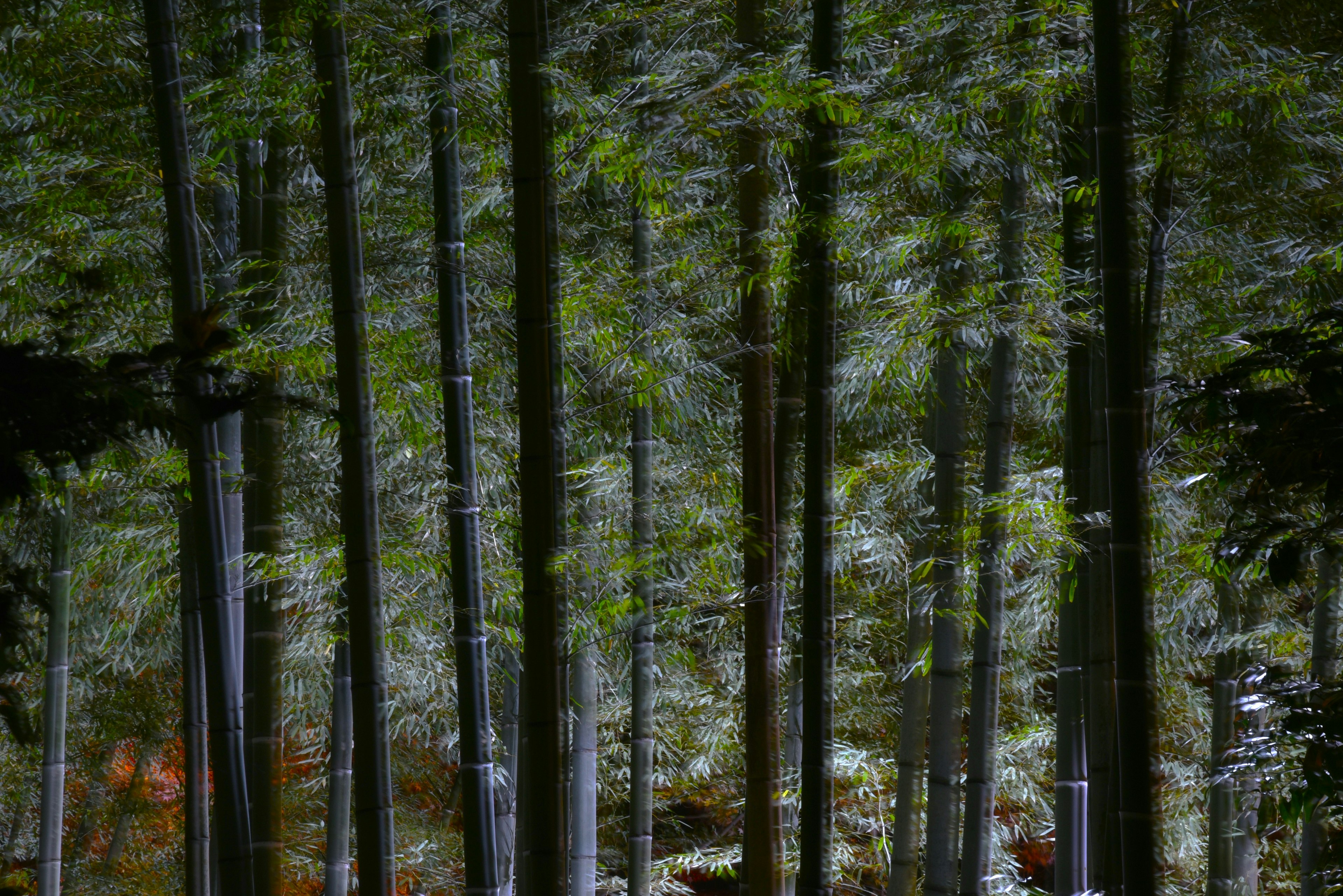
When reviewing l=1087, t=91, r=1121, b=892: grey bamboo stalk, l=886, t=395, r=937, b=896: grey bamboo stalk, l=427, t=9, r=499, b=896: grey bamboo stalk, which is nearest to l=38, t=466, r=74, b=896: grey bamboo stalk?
l=427, t=9, r=499, b=896: grey bamboo stalk

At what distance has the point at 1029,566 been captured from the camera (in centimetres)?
626

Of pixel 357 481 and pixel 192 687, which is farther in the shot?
pixel 192 687

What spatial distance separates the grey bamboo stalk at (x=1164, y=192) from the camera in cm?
295

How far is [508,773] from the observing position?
6.23 m

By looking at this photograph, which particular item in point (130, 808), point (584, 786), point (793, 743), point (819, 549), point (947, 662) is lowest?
point (130, 808)

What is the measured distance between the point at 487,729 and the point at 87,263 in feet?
7.84

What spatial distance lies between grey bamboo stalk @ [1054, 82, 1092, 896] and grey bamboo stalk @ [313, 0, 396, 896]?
6.65 ft

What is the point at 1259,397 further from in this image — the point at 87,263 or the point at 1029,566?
the point at 1029,566

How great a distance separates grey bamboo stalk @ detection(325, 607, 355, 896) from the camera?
535 centimetres

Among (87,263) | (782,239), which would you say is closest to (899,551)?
(782,239)

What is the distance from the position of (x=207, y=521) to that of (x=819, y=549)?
153cm

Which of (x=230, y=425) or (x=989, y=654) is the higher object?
(x=230, y=425)

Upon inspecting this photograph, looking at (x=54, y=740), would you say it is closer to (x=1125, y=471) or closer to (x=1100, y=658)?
(x=1100, y=658)

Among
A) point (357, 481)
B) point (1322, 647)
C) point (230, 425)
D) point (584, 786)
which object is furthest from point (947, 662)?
point (230, 425)
